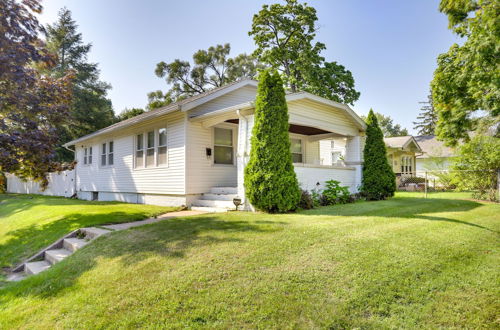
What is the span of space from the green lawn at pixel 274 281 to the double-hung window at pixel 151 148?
5.42 m

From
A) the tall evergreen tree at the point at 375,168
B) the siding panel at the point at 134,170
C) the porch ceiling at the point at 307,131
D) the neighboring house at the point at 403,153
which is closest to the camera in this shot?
the siding panel at the point at 134,170

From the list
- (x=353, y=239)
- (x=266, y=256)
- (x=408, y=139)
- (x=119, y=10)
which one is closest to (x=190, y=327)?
(x=266, y=256)

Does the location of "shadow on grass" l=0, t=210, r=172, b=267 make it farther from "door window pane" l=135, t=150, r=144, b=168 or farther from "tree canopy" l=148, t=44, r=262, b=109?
"tree canopy" l=148, t=44, r=262, b=109

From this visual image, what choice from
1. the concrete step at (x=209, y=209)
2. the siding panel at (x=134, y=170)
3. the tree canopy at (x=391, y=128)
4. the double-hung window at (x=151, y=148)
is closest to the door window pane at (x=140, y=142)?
the double-hung window at (x=151, y=148)

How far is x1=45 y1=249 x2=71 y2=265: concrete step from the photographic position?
531 cm

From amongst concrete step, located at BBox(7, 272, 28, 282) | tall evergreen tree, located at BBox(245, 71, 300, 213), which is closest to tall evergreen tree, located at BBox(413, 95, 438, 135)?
tall evergreen tree, located at BBox(245, 71, 300, 213)

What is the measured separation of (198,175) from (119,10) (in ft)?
24.7

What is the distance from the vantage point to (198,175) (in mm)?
9578

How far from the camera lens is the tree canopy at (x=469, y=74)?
10719 mm

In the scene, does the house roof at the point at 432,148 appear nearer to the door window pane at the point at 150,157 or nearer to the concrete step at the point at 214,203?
the concrete step at the point at 214,203

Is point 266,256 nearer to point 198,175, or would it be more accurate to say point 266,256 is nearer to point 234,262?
point 234,262

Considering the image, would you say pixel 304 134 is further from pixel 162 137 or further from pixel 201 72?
pixel 201 72

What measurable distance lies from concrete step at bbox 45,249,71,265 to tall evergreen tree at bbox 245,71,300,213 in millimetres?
4079

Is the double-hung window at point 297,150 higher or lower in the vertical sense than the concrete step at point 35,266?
A: higher
